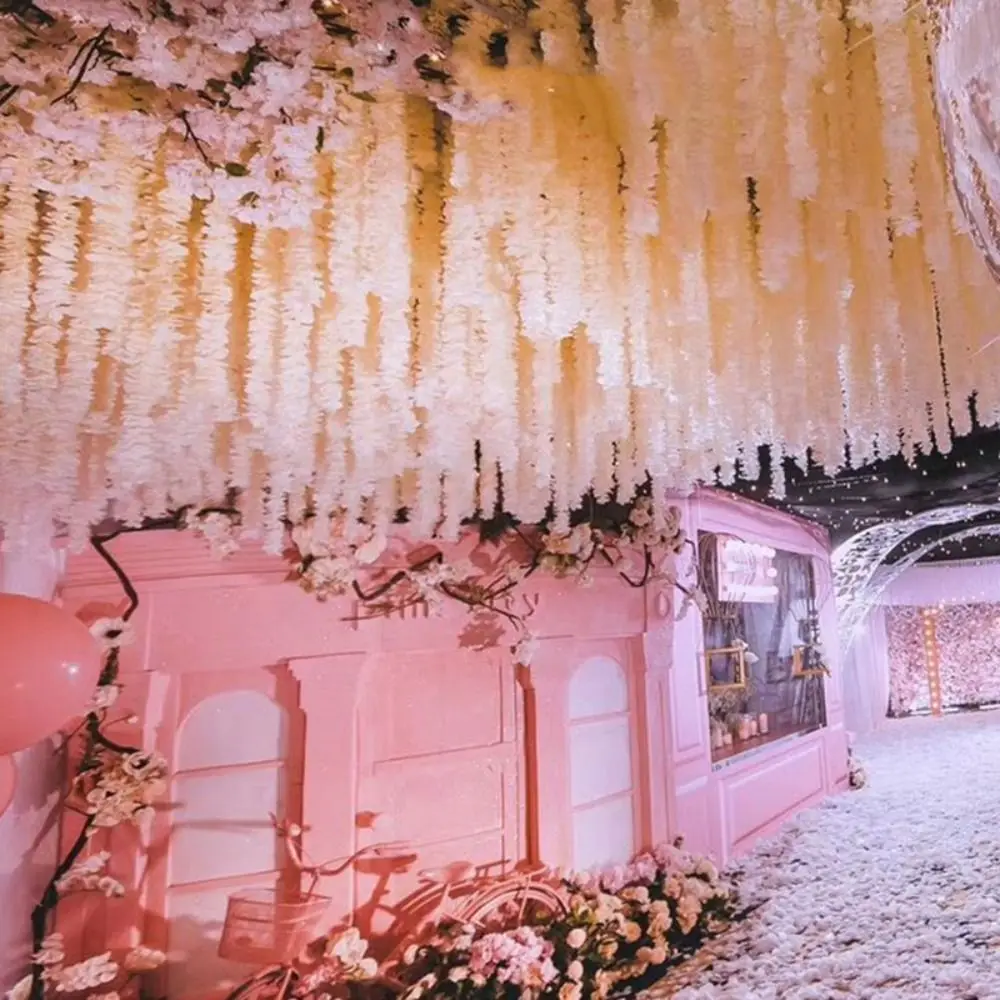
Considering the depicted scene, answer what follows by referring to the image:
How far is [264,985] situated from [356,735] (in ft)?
A: 3.41

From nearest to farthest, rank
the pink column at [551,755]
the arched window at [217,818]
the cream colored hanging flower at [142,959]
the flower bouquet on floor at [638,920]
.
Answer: the cream colored hanging flower at [142,959], the arched window at [217,818], the flower bouquet on floor at [638,920], the pink column at [551,755]

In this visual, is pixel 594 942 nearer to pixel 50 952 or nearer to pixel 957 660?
pixel 50 952

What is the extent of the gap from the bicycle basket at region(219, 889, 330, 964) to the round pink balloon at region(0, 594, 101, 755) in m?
1.28

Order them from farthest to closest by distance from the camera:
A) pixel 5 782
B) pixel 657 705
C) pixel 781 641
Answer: pixel 781 641 → pixel 657 705 → pixel 5 782

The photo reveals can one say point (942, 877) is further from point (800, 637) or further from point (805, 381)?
point (805, 381)

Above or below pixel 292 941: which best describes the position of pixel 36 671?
above

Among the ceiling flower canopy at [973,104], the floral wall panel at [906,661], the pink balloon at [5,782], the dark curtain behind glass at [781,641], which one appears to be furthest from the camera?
the floral wall panel at [906,661]

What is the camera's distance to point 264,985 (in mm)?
3078

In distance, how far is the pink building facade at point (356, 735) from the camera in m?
3.30

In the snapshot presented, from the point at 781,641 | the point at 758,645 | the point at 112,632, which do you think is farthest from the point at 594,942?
the point at 781,641

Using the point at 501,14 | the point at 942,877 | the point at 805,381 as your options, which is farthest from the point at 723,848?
the point at 501,14

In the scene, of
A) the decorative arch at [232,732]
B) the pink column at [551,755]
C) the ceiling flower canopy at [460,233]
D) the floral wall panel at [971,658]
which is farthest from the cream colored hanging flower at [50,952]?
the floral wall panel at [971,658]

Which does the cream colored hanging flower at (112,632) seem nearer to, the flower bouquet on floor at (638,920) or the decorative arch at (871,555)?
the flower bouquet on floor at (638,920)

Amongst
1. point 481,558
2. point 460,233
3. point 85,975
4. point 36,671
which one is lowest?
point 85,975
